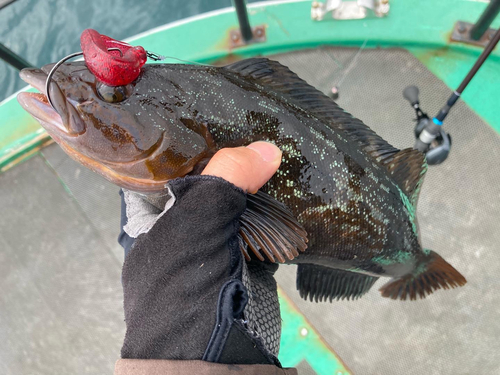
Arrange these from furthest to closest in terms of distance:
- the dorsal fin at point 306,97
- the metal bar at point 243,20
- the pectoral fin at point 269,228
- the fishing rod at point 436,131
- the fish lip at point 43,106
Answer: the metal bar at point 243,20 < the fishing rod at point 436,131 < the dorsal fin at point 306,97 < the pectoral fin at point 269,228 < the fish lip at point 43,106

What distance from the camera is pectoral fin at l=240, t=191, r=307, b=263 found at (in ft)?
4.39

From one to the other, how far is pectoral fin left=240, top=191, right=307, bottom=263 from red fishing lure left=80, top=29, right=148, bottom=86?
2.04 feet

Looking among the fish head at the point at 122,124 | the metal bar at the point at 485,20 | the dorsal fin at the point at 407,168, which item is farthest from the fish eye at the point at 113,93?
the metal bar at the point at 485,20

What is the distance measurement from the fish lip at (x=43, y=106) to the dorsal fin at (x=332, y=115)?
67cm

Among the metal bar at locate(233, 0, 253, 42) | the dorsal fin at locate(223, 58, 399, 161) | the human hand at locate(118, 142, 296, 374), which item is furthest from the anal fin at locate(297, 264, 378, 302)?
the metal bar at locate(233, 0, 253, 42)

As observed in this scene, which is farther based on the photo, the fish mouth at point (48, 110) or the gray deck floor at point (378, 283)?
the gray deck floor at point (378, 283)

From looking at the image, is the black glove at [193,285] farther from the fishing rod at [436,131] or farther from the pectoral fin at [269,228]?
the fishing rod at [436,131]

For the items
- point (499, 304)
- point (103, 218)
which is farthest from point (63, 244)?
point (499, 304)

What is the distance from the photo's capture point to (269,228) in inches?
53.2

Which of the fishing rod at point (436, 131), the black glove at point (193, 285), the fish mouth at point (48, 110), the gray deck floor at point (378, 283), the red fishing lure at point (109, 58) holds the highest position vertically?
the red fishing lure at point (109, 58)

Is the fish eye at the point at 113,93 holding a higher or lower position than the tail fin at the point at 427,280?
higher

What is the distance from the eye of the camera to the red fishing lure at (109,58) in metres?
1.11

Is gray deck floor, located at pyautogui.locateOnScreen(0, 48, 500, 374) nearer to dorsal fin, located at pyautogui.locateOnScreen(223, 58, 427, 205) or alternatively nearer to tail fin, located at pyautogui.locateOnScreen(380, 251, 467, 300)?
tail fin, located at pyautogui.locateOnScreen(380, 251, 467, 300)

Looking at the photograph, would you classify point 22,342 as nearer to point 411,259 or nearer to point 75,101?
point 75,101
